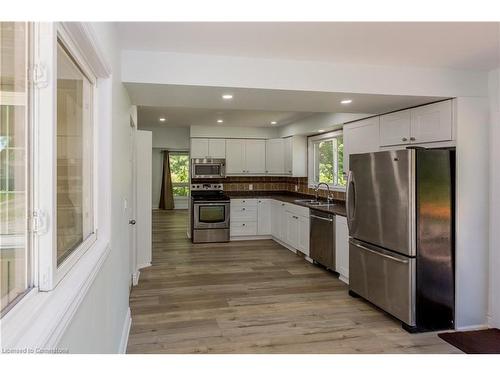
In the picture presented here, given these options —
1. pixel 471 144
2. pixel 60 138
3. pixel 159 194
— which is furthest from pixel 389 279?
pixel 159 194

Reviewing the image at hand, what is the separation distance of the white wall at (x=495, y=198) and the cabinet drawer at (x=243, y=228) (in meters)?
4.43

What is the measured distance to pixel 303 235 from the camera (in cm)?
561

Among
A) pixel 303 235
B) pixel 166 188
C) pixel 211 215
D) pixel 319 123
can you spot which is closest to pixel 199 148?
pixel 211 215

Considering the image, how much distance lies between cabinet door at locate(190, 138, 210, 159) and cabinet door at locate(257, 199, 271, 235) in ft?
4.92

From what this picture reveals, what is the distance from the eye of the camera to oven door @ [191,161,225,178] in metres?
7.19

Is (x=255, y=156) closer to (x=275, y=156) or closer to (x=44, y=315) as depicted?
(x=275, y=156)

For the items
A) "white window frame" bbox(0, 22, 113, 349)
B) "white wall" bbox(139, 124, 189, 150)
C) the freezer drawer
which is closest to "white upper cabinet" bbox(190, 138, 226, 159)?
"white wall" bbox(139, 124, 189, 150)

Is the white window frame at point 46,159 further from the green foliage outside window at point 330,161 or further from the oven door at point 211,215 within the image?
the oven door at point 211,215

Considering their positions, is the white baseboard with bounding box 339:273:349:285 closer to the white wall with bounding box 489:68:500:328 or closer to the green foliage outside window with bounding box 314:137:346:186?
the white wall with bounding box 489:68:500:328

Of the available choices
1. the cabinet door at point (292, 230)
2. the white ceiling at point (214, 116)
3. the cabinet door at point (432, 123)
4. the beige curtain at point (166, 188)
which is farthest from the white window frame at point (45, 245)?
the beige curtain at point (166, 188)

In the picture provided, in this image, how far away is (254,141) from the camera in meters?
7.48

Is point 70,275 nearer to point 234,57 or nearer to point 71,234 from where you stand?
point 71,234

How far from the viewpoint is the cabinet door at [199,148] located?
282 inches

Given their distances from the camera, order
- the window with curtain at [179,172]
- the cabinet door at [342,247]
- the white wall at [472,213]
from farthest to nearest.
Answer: the window with curtain at [179,172] → the cabinet door at [342,247] → the white wall at [472,213]
